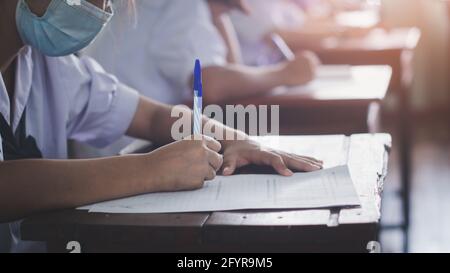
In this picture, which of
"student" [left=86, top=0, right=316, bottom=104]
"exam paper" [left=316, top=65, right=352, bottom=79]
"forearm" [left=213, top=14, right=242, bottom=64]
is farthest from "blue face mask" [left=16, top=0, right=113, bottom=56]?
"forearm" [left=213, top=14, right=242, bottom=64]

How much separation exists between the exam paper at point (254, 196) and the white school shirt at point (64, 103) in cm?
39

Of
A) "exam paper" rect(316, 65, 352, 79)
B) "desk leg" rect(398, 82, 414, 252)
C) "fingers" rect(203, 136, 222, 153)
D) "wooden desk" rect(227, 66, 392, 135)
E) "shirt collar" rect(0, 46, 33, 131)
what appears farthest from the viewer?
"desk leg" rect(398, 82, 414, 252)

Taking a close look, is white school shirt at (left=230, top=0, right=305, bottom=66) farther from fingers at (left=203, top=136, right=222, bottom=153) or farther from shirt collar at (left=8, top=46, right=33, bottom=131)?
fingers at (left=203, top=136, right=222, bottom=153)

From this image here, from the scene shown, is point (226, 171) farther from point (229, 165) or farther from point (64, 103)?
point (64, 103)

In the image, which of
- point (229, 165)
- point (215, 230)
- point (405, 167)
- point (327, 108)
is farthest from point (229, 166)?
point (405, 167)

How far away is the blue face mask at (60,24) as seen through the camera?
1.32 meters

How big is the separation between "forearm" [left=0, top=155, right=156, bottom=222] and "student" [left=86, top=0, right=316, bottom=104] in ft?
3.56

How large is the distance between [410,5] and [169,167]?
417 centimetres

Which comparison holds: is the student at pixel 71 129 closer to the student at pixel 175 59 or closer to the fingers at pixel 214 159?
the fingers at pixel 214 159

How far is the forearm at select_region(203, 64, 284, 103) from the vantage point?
2.22 meters

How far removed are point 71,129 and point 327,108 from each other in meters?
0.81

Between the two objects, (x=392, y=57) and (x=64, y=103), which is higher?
(x=392, y=57)

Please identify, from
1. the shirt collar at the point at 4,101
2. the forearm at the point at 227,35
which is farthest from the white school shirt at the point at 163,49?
the shirt collar at the point at 4,101

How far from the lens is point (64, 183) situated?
1118 mm
